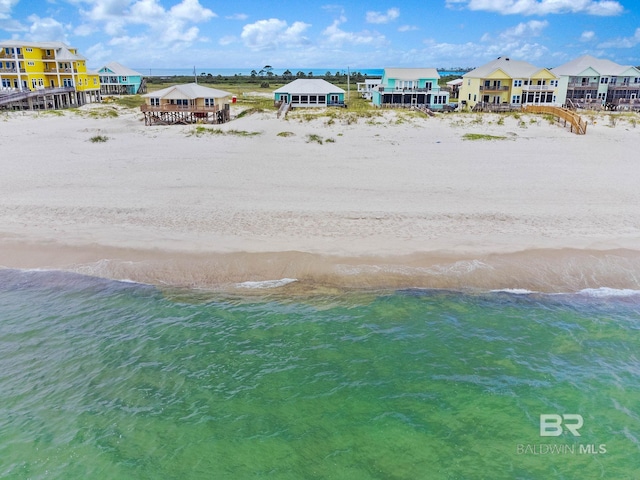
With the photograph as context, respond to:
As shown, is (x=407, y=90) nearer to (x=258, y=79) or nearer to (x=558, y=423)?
(x=558, y=423)

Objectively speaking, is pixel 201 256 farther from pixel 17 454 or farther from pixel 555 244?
pixel 555 244

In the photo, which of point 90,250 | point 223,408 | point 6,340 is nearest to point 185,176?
point 90,250

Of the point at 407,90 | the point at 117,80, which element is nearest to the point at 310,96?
the point at 407,90

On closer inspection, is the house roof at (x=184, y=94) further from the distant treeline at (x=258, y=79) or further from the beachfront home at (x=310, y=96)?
the distant treeline at (x=258, y=79)

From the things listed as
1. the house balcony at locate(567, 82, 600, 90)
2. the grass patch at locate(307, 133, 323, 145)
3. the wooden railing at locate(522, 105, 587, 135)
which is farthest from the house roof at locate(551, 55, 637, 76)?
the grass patch at locate(307, 133, 323, 145)

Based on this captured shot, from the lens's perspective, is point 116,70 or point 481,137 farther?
point 116,70

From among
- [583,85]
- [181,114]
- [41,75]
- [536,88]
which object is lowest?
[181,114]
